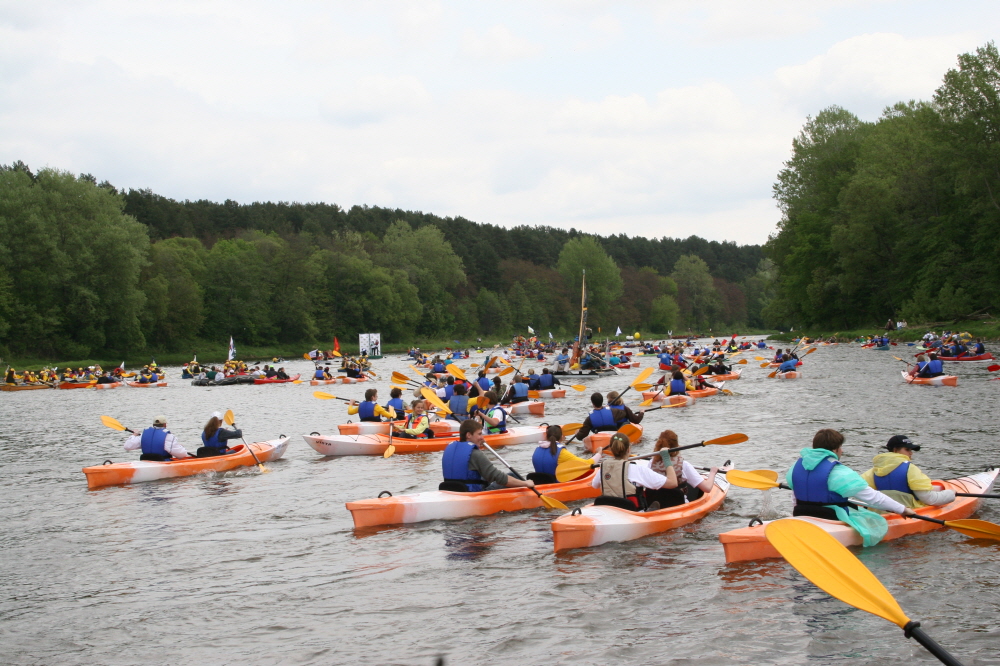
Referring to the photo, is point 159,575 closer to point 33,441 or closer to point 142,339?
point 33,441

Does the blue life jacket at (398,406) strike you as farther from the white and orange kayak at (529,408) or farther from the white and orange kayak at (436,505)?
the white and orange kayak at (436,505)

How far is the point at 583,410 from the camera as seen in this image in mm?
22125

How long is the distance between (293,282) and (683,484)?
6702 cm

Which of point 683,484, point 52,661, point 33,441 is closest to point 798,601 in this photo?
point 683,484

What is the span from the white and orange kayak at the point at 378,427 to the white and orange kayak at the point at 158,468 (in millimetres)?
2346

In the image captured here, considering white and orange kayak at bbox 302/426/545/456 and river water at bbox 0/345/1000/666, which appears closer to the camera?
river water at bbox 0/345/1000/666

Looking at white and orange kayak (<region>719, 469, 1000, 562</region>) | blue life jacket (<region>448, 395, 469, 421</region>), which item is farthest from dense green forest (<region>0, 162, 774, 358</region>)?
white and orange kayak (<region>719, 469, 1000, 562</region>)

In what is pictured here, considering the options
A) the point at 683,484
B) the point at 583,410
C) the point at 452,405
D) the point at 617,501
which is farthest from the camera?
the point at 583,410

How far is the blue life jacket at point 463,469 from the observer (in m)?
9.75

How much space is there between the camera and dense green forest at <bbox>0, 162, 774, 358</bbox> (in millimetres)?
49125

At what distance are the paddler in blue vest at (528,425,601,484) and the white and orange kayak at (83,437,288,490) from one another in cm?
631

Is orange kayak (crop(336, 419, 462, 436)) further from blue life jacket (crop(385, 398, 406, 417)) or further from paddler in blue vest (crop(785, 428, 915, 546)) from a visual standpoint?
paddler in blue vest (crop(785, 428, 915, 546))

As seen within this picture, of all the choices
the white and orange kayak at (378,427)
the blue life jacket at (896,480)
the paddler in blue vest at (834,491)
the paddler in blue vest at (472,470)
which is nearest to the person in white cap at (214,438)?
the white and orange kayak at (378,427)

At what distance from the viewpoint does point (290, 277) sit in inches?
2864
